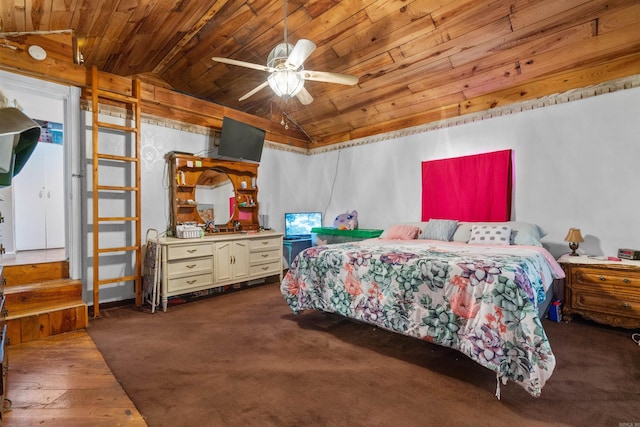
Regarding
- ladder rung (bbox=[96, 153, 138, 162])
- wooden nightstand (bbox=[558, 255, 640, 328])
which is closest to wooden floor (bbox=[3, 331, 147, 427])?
ladder rung (bbox=[96, 153, 138, 162])

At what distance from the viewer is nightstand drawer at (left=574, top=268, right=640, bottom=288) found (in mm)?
2479

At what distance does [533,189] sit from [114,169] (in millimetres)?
4593

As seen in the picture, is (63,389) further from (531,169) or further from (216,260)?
(531,169)

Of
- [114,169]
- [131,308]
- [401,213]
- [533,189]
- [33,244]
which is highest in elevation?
[114,169]

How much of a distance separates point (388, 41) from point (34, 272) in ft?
13.5

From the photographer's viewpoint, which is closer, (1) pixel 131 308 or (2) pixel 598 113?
(2) pixel 598 113

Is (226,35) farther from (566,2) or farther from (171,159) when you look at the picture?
(566,2)

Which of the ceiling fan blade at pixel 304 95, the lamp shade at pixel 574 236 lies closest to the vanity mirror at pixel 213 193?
the ceiling fan blade at pixel 304 95

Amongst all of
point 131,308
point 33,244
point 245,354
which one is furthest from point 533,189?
point 33,244

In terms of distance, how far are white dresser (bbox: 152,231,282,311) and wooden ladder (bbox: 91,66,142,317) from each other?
41cm

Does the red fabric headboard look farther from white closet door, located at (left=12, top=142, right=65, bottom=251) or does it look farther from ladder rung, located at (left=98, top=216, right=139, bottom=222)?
white closet door, located at (left=12, top=142, right=65, bottom=251)

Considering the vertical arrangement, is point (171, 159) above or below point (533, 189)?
above

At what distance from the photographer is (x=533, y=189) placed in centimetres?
331

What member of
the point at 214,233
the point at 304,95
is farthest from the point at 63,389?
the point at 304,95
